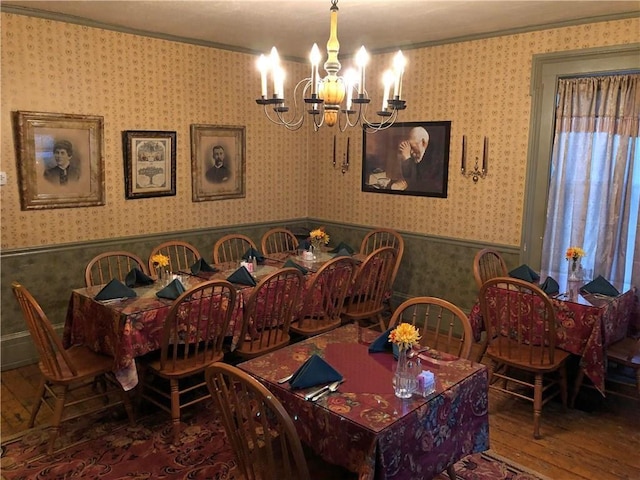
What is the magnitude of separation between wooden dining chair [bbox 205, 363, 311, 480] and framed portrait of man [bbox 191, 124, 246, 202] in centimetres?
325

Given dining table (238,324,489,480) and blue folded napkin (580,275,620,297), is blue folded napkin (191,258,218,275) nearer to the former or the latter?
dining table (238,324,489,480)

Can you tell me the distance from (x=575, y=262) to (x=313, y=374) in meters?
2.48

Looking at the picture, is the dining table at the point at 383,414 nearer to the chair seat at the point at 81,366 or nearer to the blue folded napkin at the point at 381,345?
the blue folded napkin at the point at 381,345

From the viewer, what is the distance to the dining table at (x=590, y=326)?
3139 mm

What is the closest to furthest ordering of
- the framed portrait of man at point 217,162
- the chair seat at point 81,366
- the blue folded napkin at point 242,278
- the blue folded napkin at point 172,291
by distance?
1. the chair seat at point 81,366
2. the blue folded napkin at point 172,291
3. the blue folded napkin at point 242,278
4. the framed portrait of man at point 217,162

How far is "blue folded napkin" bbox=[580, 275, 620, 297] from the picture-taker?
337 cm

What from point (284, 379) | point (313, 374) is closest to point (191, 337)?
point (284, 379)

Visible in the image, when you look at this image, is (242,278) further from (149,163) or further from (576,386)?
(576,386)

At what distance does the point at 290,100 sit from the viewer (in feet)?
18.2

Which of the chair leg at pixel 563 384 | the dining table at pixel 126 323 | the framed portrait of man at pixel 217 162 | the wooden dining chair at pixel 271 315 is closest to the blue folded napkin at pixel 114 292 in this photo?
the dining table at pixel 126 323

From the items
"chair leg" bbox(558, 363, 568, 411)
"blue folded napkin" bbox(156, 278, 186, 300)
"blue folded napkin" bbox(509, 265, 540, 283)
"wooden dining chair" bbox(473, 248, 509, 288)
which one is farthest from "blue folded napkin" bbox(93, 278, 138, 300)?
"chair leg" bbox(558, 363, 568, 411)

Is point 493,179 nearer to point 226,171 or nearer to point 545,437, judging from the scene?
point 545,437

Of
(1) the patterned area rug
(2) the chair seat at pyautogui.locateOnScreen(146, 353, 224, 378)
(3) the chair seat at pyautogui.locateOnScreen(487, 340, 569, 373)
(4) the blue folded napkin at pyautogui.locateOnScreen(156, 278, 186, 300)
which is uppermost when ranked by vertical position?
(4) the blue folded napkin at pyautogui.locateOnScreen(156, 278, 186, 300)

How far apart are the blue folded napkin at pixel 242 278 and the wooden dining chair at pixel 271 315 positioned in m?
0.15
